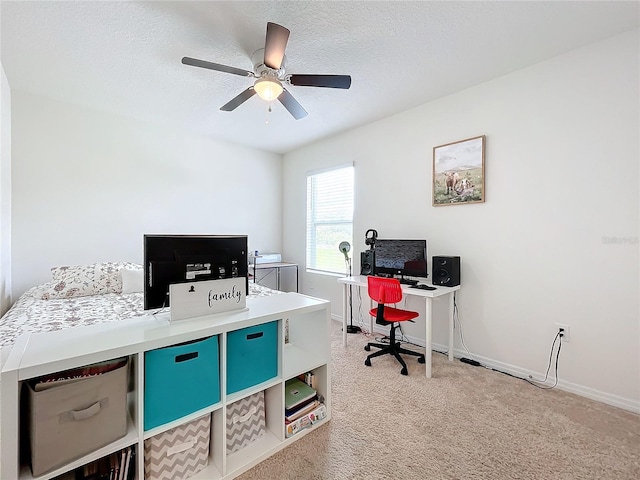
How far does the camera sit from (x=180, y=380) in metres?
1.30

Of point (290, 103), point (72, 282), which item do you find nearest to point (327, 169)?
point (290, 103)

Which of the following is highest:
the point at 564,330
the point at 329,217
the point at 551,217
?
the point at 329,217

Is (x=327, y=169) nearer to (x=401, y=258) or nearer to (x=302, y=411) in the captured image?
(x=401, y=258)

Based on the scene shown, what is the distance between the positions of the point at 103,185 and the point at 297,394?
3295 mm

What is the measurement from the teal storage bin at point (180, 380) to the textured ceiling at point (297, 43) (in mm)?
2015

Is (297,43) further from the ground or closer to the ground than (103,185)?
further from the ground

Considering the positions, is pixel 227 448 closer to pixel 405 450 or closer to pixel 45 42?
pixel 405 450

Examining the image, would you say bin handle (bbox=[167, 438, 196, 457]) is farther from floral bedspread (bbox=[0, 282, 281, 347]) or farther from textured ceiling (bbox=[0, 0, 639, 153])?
textured ceiling (bbox=[0, 0, 639, 153])

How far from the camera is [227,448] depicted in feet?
5.06

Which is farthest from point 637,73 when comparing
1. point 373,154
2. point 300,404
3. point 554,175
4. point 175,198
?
point 175,198

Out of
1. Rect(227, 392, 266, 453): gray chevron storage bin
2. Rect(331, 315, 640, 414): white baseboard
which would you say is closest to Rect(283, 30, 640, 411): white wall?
Rect(331, 315, 640, 414): white baseboard

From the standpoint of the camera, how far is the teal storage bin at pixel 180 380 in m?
1.24

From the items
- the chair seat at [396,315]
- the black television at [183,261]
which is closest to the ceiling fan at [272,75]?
the black television at [183,261]

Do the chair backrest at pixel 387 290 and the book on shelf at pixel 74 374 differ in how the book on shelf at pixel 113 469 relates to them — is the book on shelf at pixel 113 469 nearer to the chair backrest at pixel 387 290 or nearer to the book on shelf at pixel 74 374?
the book on shelf at pixel 74 374
